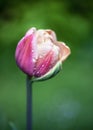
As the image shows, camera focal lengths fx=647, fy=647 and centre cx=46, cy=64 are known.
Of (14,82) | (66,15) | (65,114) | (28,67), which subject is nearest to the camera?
(28,67)

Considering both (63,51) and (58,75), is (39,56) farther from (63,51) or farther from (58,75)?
(58,75)

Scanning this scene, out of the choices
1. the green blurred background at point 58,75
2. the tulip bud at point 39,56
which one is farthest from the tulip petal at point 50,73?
the green blurred background at point 58,75

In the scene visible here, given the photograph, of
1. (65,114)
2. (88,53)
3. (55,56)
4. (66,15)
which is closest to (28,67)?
(55,56)

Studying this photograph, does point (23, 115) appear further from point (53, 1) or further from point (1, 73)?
point (53, 1)

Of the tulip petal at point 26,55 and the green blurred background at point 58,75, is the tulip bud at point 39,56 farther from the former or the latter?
the green blurred background at point 58,75

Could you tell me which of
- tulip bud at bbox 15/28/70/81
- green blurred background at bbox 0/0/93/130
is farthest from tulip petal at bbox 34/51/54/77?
green blurred background at bbox 0/0/93/130

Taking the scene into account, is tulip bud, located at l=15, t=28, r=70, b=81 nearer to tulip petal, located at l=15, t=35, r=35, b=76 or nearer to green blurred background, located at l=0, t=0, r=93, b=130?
tulip petal, located at l=15, t=35, r=35, b=76
